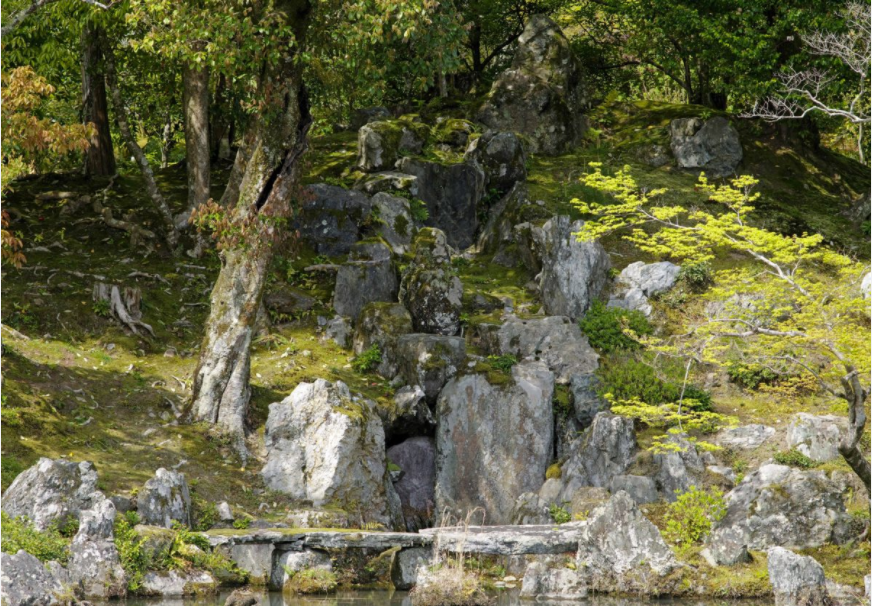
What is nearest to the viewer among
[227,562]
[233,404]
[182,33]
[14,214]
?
[227,562]

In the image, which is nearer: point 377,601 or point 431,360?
point 377,601

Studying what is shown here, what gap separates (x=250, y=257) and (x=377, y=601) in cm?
749

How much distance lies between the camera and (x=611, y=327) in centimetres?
2105

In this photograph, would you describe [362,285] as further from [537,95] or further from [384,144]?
[537,95]

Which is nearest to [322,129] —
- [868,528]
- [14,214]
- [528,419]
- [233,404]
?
[233,404]

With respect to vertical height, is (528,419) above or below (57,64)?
below

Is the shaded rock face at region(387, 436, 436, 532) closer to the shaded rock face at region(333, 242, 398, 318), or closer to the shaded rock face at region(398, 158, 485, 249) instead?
the shaded rock face at region(333, 242, 398, 318)

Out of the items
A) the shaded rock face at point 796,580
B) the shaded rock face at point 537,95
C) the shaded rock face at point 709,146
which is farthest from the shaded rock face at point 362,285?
the shaded rock face at point 709,146

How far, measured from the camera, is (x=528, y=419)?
18.4m

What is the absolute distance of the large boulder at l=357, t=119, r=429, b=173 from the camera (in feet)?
84.7

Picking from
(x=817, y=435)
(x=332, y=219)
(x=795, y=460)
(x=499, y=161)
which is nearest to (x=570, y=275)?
(x=499, y=161)

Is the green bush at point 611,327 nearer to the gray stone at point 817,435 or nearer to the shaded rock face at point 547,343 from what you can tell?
the shaded rock face at point 547,343

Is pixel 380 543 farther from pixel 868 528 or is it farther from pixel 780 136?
pixel 780 136

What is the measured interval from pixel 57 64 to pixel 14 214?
4.10m
